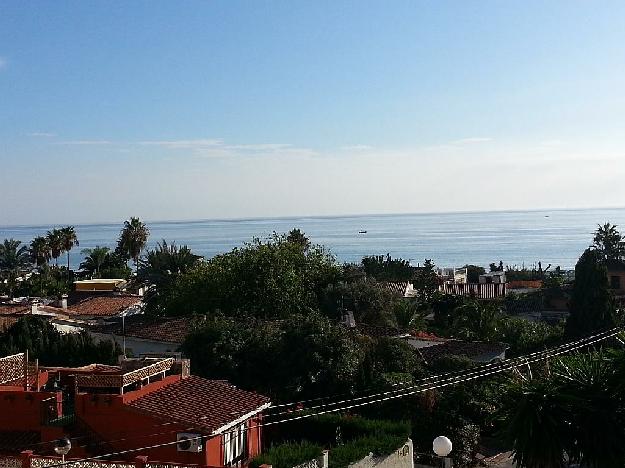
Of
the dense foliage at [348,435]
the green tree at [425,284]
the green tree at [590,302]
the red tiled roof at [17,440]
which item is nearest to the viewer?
the red tiled roof at [17,440]

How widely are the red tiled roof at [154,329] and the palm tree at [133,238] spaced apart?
160ft

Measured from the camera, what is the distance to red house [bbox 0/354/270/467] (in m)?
15.4

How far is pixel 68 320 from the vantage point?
40.3 meters

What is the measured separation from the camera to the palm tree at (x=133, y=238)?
86312 millimetres

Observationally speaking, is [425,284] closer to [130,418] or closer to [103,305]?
[103,305]

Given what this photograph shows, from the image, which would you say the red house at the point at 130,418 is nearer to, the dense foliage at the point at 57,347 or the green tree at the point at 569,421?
the green tree at the point at 569,421

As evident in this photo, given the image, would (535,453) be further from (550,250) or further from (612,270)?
(550,250)

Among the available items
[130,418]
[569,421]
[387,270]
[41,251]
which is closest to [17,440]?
[130,418]

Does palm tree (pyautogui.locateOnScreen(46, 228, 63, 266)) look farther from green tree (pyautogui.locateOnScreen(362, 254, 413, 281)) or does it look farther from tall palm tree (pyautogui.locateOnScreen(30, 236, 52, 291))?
green tree (pyautogui.locateOnScreen(362, 254, 413, 281))

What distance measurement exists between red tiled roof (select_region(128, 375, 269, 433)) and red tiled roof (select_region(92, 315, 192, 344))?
13.9 m

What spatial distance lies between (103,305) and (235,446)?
118 feet

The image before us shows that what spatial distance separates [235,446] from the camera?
1677 cm

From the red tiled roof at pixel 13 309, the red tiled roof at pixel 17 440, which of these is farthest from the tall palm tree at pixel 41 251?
the red tiled roof at pixel 17 440

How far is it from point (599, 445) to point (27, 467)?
1080 cm
